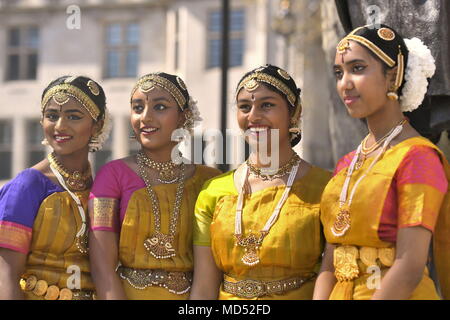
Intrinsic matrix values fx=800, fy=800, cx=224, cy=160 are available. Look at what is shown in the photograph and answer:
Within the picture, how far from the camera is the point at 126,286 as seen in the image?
371 cm

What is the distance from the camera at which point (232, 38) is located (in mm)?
21406

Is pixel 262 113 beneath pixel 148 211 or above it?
above

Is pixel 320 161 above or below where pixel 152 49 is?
below

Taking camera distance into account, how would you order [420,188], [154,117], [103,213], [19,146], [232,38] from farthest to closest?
1. [232,38]
2. [19,146]
3. [154,117]
4. [103,213]
5. [420,188]

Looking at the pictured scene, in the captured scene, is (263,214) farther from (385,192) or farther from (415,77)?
(415,77)

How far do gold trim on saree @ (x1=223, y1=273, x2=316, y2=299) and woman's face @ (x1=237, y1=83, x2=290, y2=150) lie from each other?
2.06 feet

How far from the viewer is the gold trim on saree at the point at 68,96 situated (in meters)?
3.86

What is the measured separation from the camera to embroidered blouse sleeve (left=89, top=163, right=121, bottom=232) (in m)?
3.72

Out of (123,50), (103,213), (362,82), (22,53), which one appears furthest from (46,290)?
(22,53)

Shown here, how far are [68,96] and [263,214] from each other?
112 cm

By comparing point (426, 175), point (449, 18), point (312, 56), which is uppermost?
point (312, 56)

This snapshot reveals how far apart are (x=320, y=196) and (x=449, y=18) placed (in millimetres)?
1067

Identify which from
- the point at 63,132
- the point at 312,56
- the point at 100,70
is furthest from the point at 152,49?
the point at 63,132
